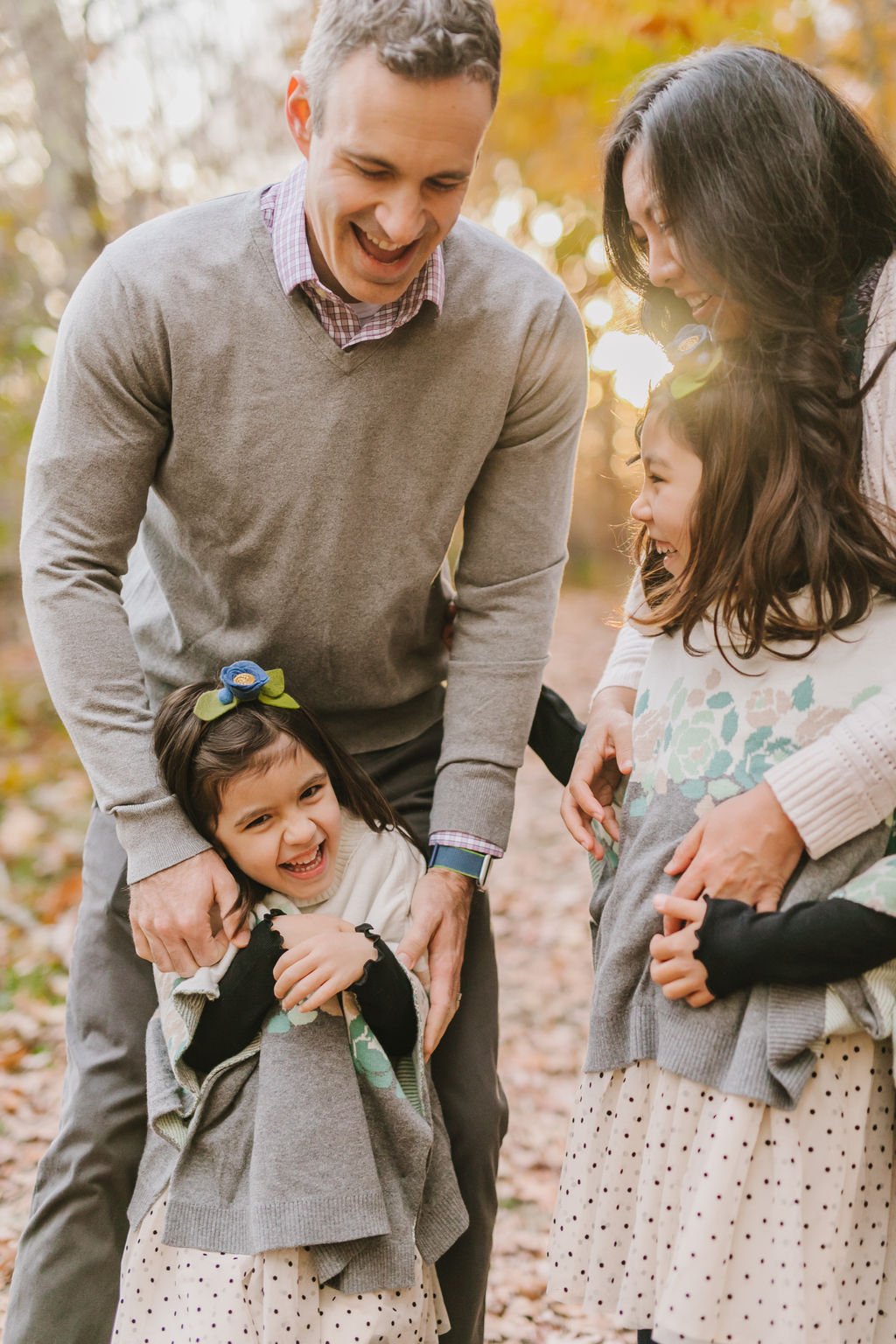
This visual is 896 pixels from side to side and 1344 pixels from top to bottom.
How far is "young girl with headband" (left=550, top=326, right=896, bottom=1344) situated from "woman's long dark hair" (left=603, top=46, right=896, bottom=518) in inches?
2.3

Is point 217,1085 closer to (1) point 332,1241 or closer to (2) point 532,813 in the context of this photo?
(1) point 332,1241

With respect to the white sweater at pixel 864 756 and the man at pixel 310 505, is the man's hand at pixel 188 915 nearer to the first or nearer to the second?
the man at pixel 310 505

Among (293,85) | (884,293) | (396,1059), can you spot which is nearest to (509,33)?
(293,85)

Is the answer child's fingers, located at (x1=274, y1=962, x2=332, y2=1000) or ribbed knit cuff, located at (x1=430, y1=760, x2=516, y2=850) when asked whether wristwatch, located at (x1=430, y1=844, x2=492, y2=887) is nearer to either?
ribbed knit cuff, located at (x1=430, y1=760, x2=516, y2=850)

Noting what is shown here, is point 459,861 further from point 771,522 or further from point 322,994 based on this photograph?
point 771,522

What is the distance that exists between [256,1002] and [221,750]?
0.43m

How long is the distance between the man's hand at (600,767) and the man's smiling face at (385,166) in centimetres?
85

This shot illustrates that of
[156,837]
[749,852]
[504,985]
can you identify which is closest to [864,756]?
[749,852]

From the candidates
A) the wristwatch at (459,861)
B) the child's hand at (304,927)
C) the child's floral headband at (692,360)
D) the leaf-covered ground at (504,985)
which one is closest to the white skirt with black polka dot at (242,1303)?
the child's hand at (304,927)

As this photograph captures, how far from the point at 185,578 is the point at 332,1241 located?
4.04 feet

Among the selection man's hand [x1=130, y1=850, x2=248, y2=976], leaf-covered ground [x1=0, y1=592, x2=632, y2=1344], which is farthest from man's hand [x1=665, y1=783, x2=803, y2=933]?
leaf-covered ground [x1=0, y1=592, x2=632, y2=1344]

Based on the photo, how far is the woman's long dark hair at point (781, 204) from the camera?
1.90 metres

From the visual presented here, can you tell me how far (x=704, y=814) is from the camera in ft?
6.57

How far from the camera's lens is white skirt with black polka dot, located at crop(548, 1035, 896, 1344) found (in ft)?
5.80
